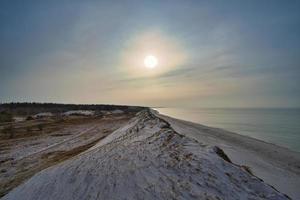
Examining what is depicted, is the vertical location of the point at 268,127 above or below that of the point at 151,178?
below

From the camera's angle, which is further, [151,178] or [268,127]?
[268,127]

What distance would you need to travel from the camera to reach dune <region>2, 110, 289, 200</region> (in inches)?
244

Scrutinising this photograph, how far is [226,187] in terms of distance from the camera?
6336 millimetres

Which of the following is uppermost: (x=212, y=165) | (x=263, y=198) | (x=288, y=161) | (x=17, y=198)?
(x=212, y=165)

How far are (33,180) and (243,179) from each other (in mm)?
6575

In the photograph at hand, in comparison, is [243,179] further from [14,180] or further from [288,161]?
[288,161]

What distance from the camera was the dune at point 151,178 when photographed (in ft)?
20.4

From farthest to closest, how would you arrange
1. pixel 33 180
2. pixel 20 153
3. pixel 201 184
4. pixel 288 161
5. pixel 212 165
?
pixel 288 161, pixel 20 153, pixel 33 180, pixel 212 165, pixel 201 184

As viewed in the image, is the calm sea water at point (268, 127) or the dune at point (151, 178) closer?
the dune at point (151, 178)

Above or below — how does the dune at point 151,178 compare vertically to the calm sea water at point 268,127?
above

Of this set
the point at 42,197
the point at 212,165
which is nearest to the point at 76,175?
the point at 42,197

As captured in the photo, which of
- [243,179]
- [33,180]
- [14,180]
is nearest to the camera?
[243,179]

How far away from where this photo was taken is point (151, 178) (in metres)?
6.79

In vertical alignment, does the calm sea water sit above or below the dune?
below
